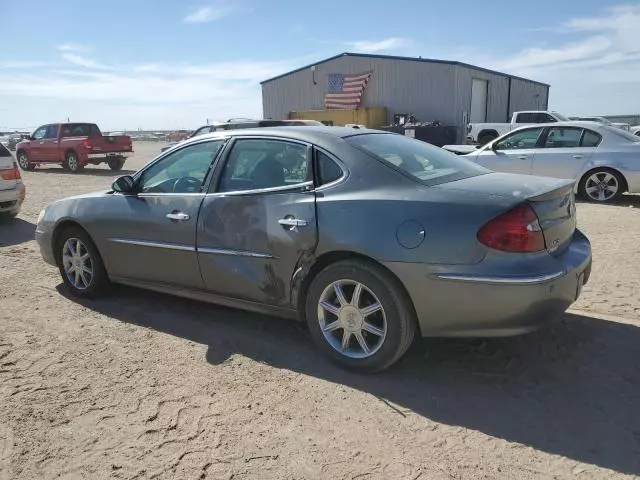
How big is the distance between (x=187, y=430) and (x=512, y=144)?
9120 mm

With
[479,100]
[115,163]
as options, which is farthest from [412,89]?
[115,163]

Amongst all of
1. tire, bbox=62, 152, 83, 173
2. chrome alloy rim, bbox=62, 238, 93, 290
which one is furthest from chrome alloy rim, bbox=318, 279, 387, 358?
tire, bbox=62, 152, 83, 173

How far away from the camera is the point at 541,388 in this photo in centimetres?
323

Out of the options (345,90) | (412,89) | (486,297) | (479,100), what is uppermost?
(345,90)

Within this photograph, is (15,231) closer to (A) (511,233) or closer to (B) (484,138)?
(A) (511,233)

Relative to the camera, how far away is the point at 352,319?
11.3ft

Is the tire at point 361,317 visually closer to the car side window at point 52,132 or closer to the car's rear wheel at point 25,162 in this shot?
the car side window at point 52,132

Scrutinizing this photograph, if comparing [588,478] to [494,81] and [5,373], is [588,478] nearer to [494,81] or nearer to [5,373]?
[5,373]

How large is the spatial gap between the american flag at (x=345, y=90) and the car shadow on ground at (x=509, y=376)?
A: 2498 centimetres

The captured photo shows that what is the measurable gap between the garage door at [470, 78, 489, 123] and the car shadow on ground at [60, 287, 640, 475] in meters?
25.0

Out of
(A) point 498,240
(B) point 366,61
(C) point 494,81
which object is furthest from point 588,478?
(C) point 494,81

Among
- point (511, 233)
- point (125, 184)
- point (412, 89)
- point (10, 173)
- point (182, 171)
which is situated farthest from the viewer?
point (412, 89)

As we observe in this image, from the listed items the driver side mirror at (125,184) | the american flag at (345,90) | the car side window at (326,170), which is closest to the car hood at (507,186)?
the car side window at (326,170)

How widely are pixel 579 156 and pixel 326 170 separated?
25.3ft
